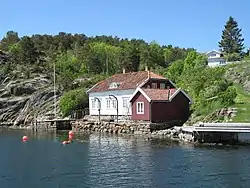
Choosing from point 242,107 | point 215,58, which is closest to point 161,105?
point 242,107

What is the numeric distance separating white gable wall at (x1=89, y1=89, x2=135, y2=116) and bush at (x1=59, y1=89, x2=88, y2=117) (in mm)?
2621

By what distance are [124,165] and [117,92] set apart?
30.6 m

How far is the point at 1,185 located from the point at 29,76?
6563cm

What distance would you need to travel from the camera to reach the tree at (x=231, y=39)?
113 m

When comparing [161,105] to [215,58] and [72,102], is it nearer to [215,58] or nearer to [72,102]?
[72,102]

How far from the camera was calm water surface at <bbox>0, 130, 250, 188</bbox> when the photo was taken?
2477cm

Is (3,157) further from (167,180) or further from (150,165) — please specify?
(167,180)

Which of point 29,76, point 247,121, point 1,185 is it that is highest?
point 29,76

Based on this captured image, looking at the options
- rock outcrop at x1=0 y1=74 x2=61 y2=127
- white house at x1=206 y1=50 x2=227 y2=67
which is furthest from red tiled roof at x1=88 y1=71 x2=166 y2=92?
white house at x1=206 y1=50 x2=227 y2=67

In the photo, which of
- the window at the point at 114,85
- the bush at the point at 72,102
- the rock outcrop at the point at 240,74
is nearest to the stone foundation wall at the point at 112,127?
the bush at the point at 72,102

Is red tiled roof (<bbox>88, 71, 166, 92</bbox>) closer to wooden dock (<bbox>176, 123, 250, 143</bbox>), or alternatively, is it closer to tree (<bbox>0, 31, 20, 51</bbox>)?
wooden dock (<bbox>176, 123, 250, 143</bbox>)

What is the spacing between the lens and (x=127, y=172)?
1071 inches

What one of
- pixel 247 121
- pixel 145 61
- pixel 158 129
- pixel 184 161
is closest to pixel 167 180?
pixel 184 161

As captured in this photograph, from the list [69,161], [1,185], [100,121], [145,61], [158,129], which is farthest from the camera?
[145,61]
